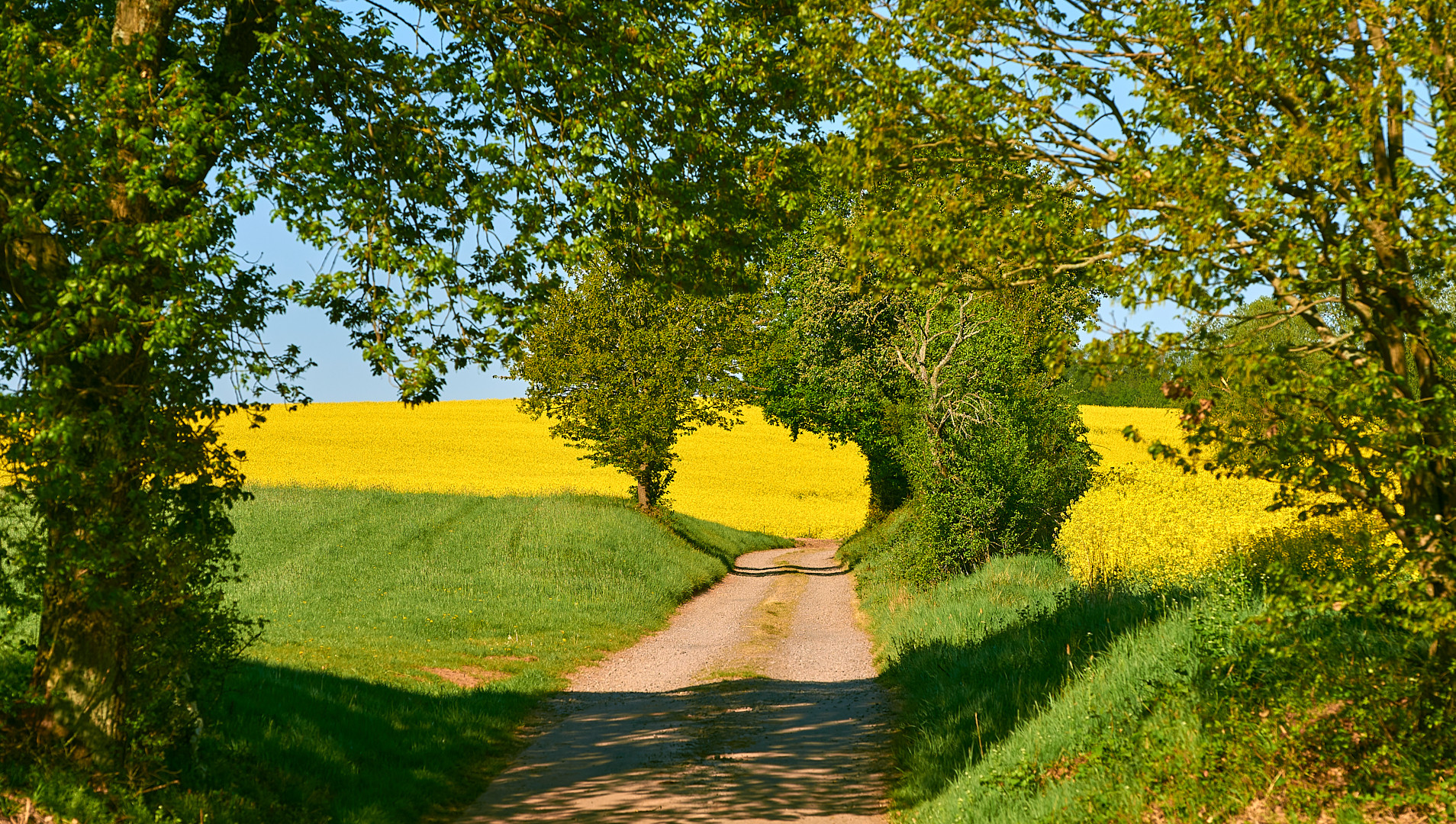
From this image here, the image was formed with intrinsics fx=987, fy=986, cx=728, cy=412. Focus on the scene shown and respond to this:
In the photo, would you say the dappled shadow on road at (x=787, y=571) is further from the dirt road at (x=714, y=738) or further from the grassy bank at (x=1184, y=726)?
the grassy bank at (x=1184, y=726)

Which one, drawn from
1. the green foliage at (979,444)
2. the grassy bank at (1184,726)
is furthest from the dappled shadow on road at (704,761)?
the green foliage at (979,444)

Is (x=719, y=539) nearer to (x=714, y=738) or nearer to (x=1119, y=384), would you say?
(x=1119, y=384)

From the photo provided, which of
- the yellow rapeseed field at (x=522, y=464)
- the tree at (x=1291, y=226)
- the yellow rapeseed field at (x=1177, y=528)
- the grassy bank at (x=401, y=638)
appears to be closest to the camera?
the tree at (x=1291, y=226)

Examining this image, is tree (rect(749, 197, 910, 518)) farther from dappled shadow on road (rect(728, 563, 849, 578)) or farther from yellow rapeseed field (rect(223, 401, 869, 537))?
yellow rapeseed field (rect(223, 401, 869, 537))

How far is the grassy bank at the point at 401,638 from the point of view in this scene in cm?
941

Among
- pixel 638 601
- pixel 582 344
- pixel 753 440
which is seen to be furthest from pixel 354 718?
pixel 753 440

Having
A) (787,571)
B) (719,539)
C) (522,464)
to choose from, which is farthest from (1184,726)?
(522,464)

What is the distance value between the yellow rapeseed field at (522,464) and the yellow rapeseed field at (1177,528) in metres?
25.8

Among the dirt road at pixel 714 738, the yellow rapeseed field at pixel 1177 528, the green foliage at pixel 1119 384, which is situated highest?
the green foliage at pixel 1119 384

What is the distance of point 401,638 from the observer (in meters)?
18.8

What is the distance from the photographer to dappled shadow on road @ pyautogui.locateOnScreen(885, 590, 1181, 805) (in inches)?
421

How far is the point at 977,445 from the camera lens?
2383cm

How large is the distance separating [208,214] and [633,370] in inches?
1185

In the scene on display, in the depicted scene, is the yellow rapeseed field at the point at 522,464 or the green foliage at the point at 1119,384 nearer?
the green foliage at the point at 1119,384
